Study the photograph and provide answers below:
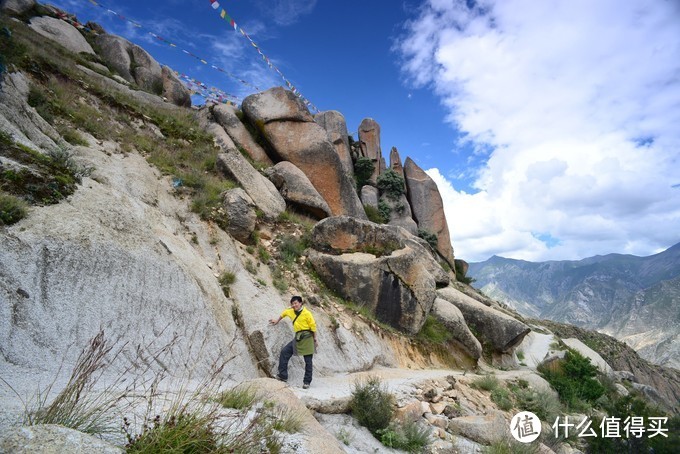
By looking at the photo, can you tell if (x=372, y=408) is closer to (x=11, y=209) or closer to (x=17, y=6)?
(x=11, y=209)

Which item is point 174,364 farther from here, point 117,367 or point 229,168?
point 229,168

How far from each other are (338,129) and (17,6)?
24522 millimetres

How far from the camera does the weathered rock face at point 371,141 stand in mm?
37188

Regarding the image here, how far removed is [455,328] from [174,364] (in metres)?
12.8

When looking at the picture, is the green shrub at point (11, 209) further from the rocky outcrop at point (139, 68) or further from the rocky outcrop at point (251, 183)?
the rocky outcrop at point (139, 68)

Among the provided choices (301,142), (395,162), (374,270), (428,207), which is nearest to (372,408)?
(374,270)

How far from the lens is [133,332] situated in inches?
271

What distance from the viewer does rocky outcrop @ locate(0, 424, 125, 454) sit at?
225 cm

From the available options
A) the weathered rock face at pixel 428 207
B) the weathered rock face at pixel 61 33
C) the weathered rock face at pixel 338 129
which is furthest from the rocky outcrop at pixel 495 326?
the weathered rock face at pixel 61 33

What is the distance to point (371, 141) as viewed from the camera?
38.1 metres

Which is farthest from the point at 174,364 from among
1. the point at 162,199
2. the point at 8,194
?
the point at 162,199

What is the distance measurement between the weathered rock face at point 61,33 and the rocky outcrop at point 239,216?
66.3ft

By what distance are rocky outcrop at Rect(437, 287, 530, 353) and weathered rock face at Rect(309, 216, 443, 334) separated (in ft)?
14.2

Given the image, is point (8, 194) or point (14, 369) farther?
point (8, 194)
